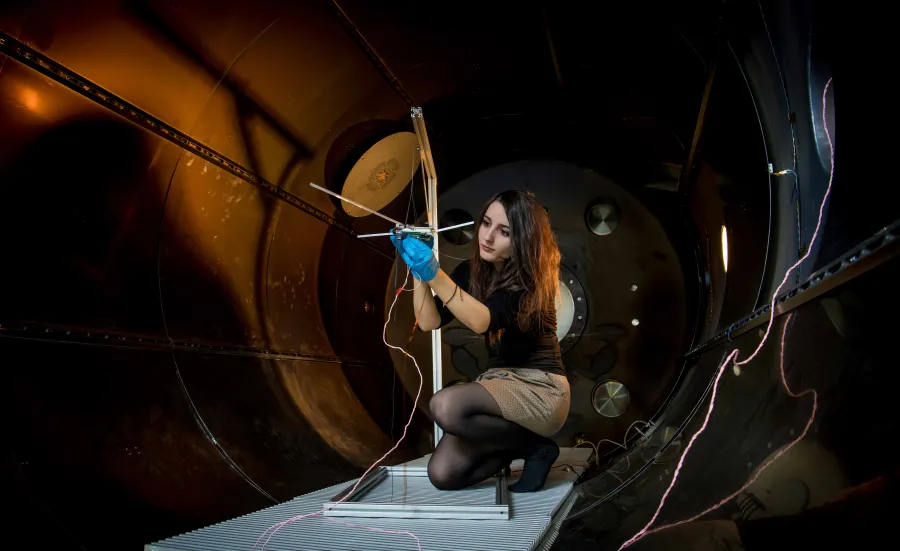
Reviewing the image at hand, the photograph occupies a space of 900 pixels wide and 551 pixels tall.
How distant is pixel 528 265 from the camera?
2141 mm

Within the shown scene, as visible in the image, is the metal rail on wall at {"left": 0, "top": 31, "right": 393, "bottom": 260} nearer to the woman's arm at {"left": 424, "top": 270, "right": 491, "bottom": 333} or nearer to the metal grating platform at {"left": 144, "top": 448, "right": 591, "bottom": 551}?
the woman's arm at {"left": 424, "top": 270, "right": 491, "bottom": 333}

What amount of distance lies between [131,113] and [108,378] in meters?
0.70

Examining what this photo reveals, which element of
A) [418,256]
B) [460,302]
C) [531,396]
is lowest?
[531,396]

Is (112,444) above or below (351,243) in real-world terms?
below

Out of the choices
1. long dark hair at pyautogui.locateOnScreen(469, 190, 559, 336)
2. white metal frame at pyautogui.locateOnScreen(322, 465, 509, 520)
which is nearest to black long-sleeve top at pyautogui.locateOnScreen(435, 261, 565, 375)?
long dark hair at pyautogui.locateOnScreen(469, 190, 559, 336)

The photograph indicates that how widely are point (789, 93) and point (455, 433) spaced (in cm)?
136

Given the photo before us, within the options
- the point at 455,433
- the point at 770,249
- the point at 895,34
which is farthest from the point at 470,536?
the point at 895,34

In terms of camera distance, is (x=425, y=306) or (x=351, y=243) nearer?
(x=425, y=306)

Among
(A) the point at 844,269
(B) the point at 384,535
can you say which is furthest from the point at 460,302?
(A) the point at 844,269

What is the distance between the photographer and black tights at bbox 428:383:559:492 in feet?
6.58

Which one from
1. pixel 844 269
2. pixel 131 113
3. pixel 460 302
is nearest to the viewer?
pixel 844 269

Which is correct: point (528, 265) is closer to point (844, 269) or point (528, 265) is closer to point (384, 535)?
point (384, 535)

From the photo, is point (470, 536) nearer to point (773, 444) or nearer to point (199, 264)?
point (773, 444)

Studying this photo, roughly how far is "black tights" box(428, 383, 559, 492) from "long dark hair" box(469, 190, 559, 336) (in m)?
0.29
